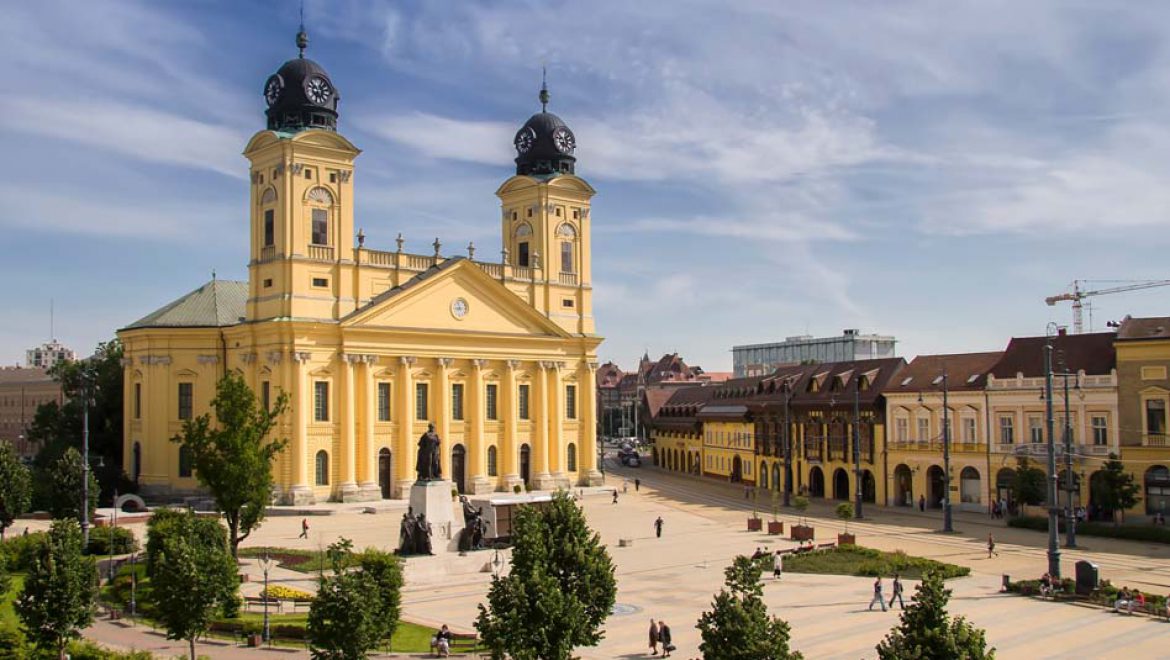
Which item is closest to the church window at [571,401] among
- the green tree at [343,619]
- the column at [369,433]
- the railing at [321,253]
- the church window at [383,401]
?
the church window at [383,401]

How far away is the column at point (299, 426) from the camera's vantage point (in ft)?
209

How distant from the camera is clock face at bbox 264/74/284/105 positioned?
6831 centimetres

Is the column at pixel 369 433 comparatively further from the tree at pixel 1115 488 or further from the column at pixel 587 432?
the tree at pixel 1115 488

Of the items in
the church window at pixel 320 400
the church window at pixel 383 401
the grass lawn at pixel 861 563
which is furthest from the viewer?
the church window at pixel 383 401

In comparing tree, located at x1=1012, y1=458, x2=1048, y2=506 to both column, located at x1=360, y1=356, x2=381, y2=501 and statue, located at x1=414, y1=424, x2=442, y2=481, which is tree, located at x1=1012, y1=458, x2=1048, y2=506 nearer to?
statue, located at x1=414, y1=424, x2=442, y2=481

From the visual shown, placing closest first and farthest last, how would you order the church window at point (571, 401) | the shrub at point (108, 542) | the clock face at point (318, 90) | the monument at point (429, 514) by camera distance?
the monument at point (429, 514) → the shrub at point (108, 542) → the clock face at point (318, 90) → the church window at point (571, 401)

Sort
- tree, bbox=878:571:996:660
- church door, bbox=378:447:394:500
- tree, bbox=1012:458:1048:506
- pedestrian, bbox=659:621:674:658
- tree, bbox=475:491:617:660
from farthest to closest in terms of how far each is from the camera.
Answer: church door, bbox=378:447:394:500
tree, bbox=1012:458:1048:506
pedestrian, bbox=659:621:674:658
tree, bbox=475:491:617:660
tree, bbox=878:571:996:660

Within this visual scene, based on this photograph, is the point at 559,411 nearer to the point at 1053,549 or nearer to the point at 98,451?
the point at 98,451

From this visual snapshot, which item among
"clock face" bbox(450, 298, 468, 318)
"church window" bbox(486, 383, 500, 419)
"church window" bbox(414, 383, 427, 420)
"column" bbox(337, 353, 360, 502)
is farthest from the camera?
"church window" bbox(486, 383, 500, 419)

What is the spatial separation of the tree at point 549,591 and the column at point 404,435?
149 ft

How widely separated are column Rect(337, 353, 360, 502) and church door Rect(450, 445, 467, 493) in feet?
25.5

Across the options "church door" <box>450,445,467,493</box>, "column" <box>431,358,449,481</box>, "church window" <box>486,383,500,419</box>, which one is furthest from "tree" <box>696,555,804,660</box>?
"church window" <box>486,383,500,419</box>

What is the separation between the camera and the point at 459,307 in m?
72.9

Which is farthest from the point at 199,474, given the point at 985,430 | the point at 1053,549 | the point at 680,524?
the point at 985,430
